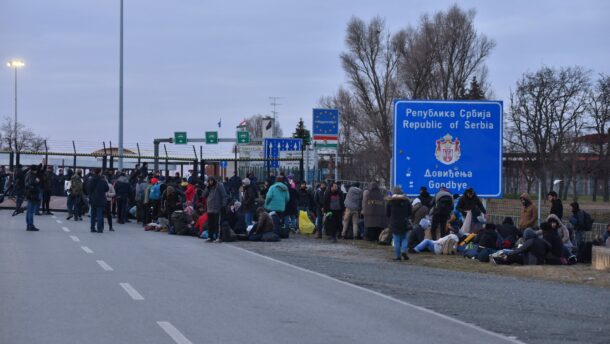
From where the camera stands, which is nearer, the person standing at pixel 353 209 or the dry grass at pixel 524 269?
the dry grass at pixel 524 269

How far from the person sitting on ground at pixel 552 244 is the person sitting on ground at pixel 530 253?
0.19 metres

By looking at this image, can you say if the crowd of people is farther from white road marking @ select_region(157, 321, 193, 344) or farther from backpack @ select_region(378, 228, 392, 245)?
white road marking @ select_region(157, 321, 193, 344)

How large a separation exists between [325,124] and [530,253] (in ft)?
29.9

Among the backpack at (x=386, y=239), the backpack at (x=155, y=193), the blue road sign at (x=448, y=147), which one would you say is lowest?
the backpack at (x=386, y=239)

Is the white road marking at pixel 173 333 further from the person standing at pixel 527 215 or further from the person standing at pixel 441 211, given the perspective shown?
the person standing at pixel 527 215

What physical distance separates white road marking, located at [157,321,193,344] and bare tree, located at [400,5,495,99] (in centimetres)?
5138

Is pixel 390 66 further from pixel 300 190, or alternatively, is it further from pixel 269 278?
pixel 269 278

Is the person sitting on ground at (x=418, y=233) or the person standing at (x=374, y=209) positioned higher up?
the person standing at (x=374, y=209)

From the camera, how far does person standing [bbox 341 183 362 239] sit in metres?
27.1

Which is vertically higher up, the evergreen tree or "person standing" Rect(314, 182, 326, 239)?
the evergreen tree

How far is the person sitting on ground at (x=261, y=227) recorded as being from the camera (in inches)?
1000

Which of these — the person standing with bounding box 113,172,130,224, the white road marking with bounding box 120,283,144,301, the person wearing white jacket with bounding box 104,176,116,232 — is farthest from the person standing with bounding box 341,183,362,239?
the white road marking with bounding box 120,283,144,301

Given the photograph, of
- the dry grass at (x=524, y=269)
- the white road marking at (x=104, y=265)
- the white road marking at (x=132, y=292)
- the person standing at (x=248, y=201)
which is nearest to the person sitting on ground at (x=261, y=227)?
the person standing at (x=248, y=201)

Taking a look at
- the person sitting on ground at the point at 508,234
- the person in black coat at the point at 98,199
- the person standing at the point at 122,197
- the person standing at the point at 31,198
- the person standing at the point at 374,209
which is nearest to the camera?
the person sitting on ground at the point at 508,234
